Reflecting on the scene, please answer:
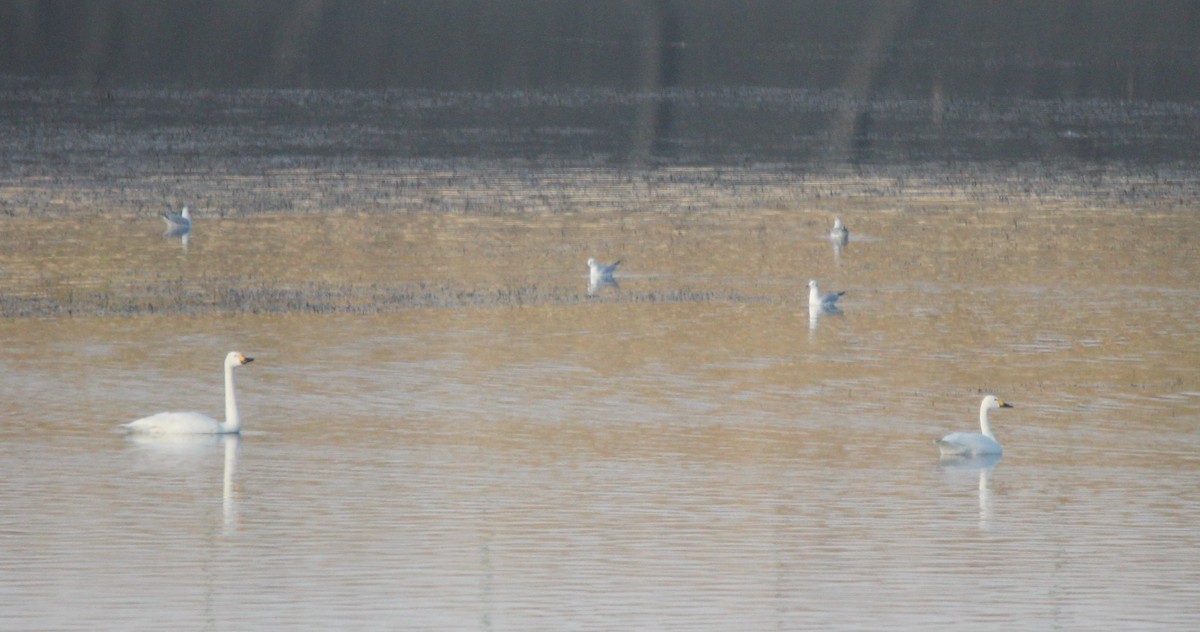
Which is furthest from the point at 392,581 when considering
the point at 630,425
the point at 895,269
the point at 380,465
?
the point at 895,269

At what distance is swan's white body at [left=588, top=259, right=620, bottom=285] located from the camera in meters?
28.5

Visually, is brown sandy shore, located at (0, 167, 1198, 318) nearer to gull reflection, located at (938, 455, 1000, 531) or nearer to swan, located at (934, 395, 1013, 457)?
swan, located at (934, 395, 1013, 457)

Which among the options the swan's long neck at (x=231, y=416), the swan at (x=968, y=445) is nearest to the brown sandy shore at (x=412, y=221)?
the swan's long neck at (x=231, y=416)

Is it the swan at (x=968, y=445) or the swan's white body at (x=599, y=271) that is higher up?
the swan's white body at (x=599, y=271)

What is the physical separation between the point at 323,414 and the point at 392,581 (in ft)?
21.3

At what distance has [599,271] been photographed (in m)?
28.5

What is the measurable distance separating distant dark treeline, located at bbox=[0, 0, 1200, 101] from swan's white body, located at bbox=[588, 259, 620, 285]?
35749mm

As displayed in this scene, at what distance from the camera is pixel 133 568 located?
14.0m

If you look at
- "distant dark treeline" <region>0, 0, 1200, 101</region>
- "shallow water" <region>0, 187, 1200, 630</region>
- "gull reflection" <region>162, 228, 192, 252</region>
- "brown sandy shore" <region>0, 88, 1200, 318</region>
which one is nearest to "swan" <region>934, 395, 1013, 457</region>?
"shallow water" <region>0, 187, 1200, 630</region>

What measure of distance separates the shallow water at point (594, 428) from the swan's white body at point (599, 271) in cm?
18

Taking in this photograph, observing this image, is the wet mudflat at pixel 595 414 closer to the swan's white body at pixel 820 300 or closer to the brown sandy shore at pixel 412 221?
the brown sandy shore at pixel 412 221

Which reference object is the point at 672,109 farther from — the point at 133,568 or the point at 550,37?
the point at 133,568

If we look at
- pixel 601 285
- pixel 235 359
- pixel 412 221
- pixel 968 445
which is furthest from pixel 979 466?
pixel 412 221

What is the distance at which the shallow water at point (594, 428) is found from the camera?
44.6 ft
